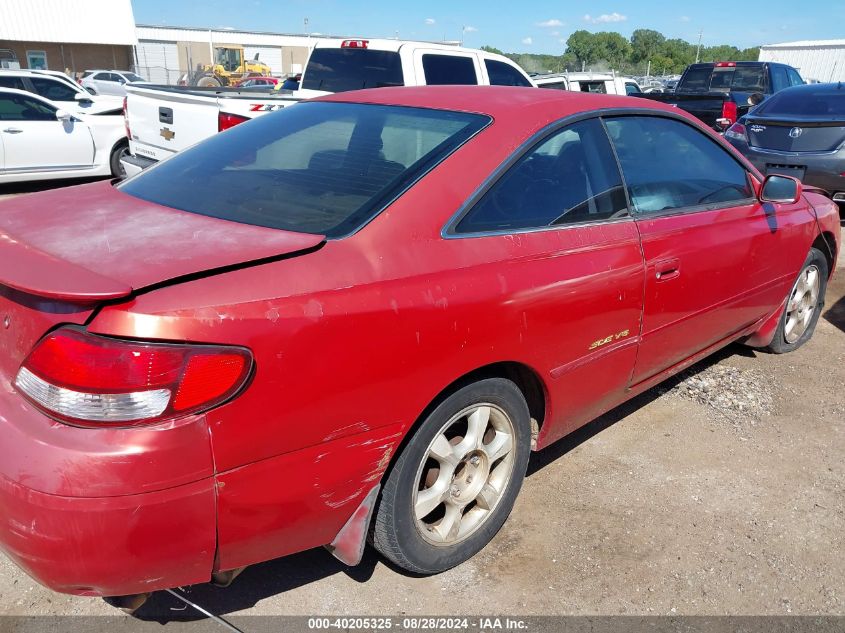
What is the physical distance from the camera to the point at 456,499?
2.50 meters

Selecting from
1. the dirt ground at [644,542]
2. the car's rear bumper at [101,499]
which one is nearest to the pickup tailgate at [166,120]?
the dirt ground at [644,542]

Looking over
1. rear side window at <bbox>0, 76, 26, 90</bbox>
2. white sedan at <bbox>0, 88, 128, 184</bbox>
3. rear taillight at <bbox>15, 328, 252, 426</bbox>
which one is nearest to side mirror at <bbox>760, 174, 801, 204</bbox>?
rear taillight at <bbox>15, 328, 252, 426</bbox>

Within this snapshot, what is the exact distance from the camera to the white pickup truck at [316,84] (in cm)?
621

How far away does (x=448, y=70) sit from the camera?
301 inches

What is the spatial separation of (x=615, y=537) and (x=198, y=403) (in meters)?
1.82

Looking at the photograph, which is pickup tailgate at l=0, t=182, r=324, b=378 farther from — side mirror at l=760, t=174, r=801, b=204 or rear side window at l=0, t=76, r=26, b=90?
rear side window at l=0, t=76, r=26, b=90

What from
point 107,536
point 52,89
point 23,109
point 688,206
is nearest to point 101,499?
point 107,536

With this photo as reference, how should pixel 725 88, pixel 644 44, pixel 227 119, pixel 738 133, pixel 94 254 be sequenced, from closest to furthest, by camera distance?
pixel 94 254 < pixel 227 119 < pixel 738 133 < pixel 725 88 < pixel 644 44

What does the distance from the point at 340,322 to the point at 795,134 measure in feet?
26.6

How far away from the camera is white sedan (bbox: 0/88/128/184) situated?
9055mm

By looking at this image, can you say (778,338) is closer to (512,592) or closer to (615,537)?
(615,537)

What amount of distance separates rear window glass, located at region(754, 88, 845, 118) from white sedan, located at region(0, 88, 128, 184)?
28.6 feet

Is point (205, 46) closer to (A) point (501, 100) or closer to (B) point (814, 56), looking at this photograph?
(B) point (814, 56)

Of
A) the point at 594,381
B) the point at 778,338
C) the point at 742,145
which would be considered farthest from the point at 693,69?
the point at 594,381
